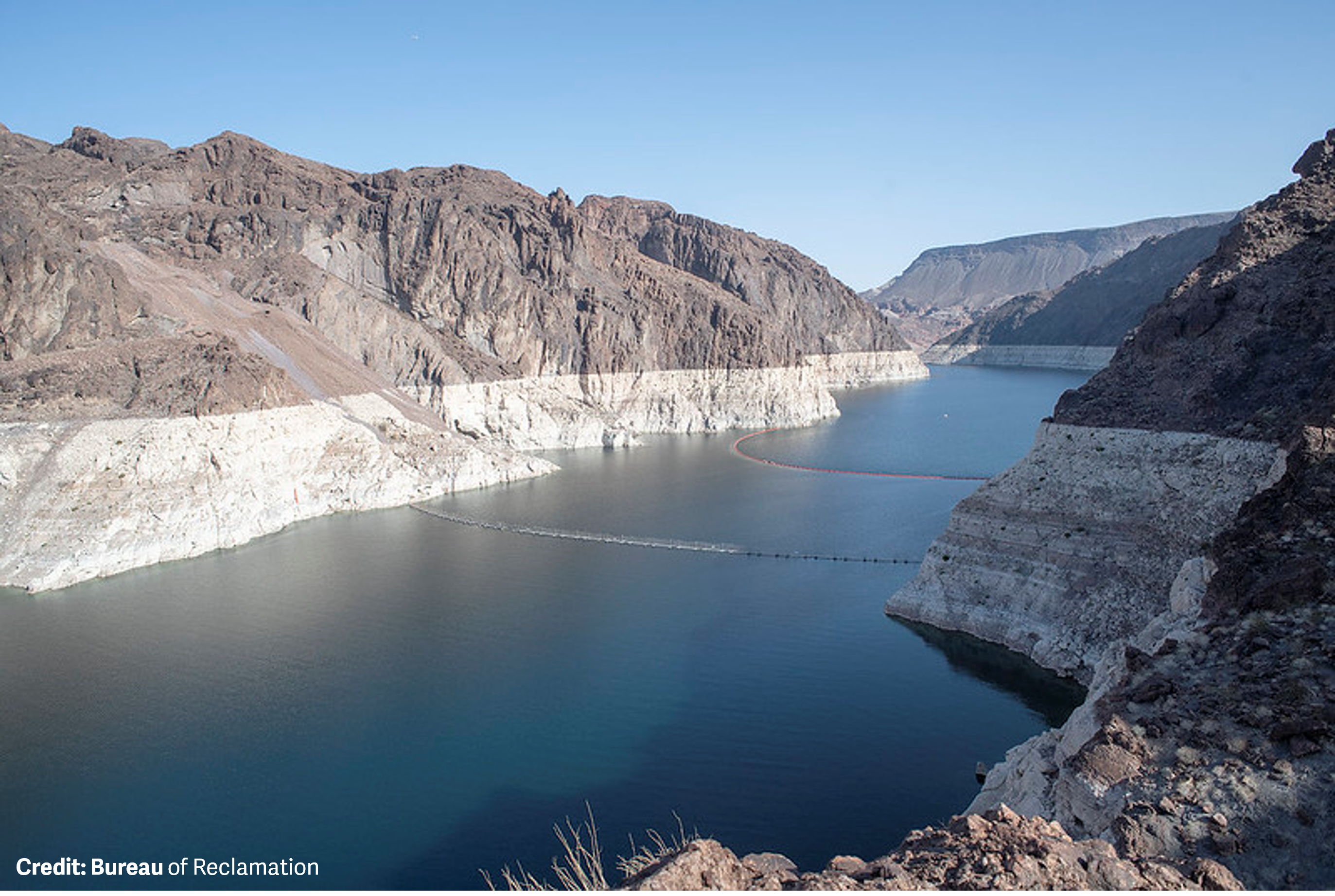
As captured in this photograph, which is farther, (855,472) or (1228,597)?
(855,472)

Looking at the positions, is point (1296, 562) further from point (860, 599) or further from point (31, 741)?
point (31, 741)

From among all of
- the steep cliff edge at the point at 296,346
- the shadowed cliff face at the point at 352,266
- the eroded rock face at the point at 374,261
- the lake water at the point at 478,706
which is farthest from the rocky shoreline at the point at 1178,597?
the eroded rock face at the point at 374,261

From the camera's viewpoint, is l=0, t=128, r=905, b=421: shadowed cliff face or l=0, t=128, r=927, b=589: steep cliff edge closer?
l=0, t=128, r=927, b=589: steep cliff edge

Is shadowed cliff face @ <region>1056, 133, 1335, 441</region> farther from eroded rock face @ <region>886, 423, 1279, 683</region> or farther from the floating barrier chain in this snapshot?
the floating barrier chain

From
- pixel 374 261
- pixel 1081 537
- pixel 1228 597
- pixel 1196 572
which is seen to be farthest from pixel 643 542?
pixel 374 261

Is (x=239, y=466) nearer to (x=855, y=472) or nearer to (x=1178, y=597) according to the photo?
(x=855, y=472)

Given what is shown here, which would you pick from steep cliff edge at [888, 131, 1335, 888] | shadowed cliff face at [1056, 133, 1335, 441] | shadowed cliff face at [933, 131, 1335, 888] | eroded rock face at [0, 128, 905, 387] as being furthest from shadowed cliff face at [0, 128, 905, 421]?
shadowed cliff face at [1056, 133, 1335, 441]

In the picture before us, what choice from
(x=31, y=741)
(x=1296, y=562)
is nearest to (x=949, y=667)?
(x=1296, y=562)
